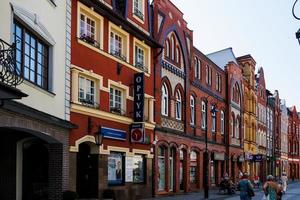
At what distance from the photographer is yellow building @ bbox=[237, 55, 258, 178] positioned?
5591 cm

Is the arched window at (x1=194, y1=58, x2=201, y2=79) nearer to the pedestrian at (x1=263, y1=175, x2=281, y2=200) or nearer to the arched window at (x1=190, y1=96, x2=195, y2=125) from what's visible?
the arched window at (x1=190, y1=96, x2=195, y2=125)

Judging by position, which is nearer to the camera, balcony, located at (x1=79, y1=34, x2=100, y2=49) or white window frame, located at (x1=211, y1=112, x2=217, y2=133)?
A: balcony, located at (x1=79, y1=34, x2=100, y2=49)

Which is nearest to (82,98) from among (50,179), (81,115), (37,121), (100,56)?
(81,115)

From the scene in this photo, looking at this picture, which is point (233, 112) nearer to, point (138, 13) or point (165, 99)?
point (165, 99)

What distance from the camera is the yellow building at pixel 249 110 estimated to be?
183 ft

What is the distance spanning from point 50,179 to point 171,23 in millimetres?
17285

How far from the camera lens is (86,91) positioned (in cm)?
2330

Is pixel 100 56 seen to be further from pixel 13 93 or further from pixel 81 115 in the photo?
pixel 13 93

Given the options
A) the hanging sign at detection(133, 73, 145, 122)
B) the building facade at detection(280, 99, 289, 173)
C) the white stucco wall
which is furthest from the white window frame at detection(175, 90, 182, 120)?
the building facade at detection(280, 99, 289, 173)

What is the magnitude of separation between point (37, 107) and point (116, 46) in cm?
1000

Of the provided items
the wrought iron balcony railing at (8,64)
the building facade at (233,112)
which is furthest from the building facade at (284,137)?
the wrought iron balcony railing at (8,64)

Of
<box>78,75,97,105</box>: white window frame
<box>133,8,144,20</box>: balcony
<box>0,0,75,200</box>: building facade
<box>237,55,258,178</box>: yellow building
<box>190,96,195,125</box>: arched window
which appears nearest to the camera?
<box>0,0,75,200</box>: building facade

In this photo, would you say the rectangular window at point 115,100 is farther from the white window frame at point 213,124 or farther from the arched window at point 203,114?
the white window frame at point 213,124

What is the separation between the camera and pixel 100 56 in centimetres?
2436
